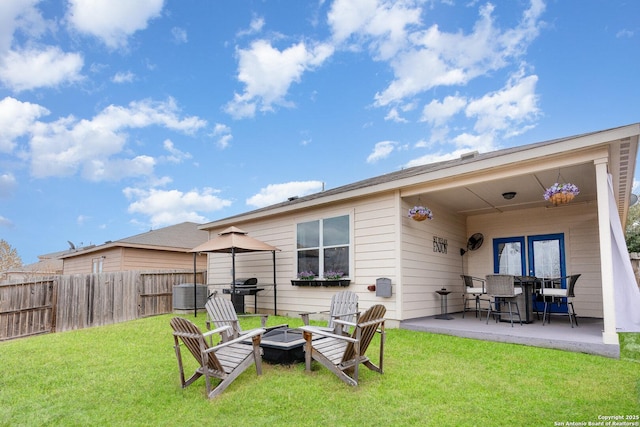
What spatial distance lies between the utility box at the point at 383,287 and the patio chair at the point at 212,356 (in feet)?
11.2

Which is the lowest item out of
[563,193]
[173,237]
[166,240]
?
[166,240]

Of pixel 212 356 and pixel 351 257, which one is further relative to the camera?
pixel 351 257

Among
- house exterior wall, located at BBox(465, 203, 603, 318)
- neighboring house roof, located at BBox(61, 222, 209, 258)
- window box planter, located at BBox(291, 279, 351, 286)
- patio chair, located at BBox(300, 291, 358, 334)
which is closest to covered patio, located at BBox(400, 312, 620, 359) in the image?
house exterior wall, located at BBox(465, 203, 603, 318)

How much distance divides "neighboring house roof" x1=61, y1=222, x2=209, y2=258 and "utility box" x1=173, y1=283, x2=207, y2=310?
3.35m

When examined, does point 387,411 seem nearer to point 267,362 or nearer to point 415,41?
point 267,362

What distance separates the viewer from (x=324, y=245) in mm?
8273

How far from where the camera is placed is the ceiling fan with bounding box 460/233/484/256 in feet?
31.1

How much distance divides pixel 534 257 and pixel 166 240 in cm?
1374

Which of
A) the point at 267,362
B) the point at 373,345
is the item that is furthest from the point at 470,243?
the point at 267,362

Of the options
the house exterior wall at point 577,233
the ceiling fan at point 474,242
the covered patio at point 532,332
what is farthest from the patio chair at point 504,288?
the ceiling fan at point 474,242

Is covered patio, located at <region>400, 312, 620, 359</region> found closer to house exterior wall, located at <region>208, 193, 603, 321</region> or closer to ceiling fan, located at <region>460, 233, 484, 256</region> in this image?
house exterior wall, located at <region>208, 193, 603, 321</region>

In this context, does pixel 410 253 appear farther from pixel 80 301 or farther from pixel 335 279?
pixel 80 301

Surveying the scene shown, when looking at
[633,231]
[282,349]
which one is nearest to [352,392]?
[282,349]

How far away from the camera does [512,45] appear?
31.7 feet
